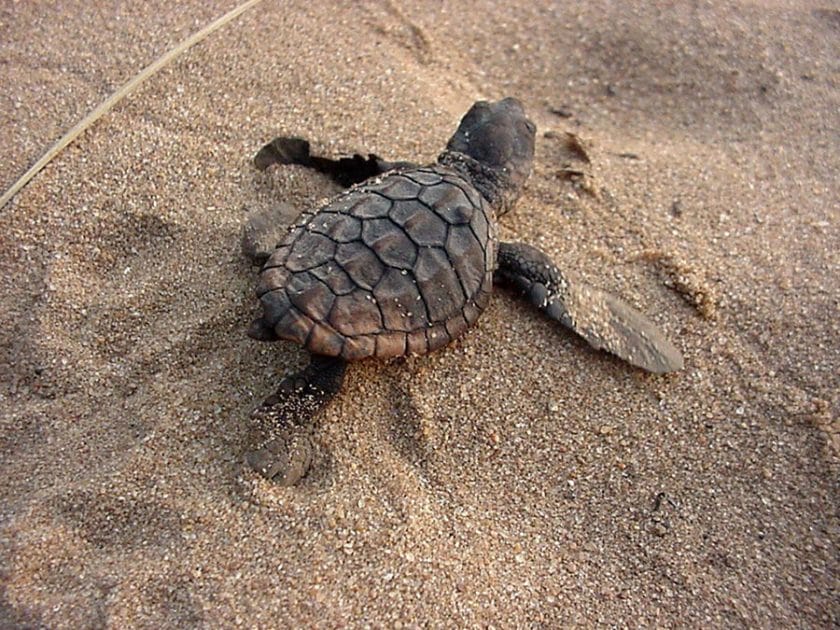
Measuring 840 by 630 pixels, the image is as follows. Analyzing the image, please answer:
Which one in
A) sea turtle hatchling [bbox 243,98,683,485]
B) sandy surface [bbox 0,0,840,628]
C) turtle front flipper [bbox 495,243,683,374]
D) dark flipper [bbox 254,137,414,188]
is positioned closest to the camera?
sandy surface [bbox 0,0,840,628]

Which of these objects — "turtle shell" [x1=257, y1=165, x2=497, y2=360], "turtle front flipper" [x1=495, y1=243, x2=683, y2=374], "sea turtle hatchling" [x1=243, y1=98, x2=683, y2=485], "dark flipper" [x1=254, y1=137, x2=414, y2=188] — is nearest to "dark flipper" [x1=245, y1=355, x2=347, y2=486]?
"sea turtle hatchling" [x1=243, y1=98, x2=683, y2=485]

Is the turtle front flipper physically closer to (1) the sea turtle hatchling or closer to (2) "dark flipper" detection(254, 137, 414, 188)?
(1) the sea turtle hatchling

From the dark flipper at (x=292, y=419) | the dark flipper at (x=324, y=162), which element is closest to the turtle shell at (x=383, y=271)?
the dark flipper at (x=292, y=419)

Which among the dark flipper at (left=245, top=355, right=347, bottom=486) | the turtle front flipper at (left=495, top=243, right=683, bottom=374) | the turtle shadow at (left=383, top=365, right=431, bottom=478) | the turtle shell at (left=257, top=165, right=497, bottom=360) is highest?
the turtle shell at (left=257, top=165, right=497, bottom=360)

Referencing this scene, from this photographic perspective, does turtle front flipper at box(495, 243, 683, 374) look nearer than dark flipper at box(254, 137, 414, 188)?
Yes

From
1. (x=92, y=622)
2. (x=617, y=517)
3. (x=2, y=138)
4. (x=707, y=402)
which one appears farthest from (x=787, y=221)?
(x=2, y=138)

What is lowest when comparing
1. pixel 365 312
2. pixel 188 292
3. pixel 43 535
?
pixel 43 535

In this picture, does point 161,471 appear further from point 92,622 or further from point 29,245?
point 29,245
